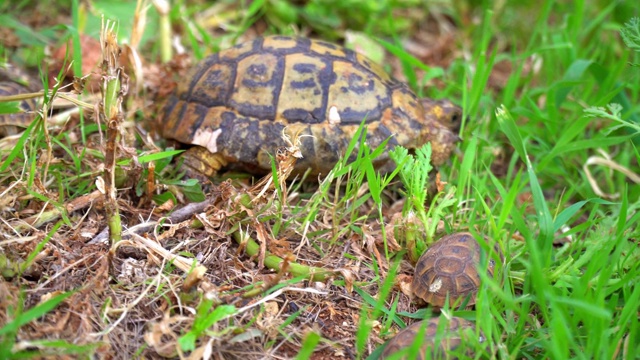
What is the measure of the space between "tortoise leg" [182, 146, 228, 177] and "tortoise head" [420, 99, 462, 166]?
114 cm

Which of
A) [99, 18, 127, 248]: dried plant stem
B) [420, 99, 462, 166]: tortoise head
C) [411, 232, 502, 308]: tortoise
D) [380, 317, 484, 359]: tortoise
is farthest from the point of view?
[420, 99, 462, 166]: tortoise head

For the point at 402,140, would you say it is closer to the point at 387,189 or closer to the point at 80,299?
the point at 387,189

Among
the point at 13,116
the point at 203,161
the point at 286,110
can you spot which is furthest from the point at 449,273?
the point at 13,116

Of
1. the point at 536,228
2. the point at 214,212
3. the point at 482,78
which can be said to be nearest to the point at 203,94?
the point at 214,212

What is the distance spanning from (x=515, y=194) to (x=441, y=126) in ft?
3.66

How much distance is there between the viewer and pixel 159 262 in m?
2.28

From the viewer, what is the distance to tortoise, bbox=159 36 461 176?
2979mm

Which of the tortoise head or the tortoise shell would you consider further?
the tortoise head

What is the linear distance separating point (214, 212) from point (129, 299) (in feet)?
1.76

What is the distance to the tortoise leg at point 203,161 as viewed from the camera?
301 cm

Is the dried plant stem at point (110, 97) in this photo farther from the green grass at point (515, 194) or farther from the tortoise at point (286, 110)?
the tortoise at point (286, 110)

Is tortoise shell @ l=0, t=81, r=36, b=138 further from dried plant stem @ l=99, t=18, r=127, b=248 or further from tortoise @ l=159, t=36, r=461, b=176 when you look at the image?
dried plant stem @ l=99, t=18, r=127, b=248

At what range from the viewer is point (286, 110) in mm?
2994

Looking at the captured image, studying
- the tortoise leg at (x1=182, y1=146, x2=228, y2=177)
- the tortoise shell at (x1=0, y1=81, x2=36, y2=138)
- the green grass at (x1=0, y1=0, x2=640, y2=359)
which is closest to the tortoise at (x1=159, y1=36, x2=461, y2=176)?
the tortoise leg at (x1=182, y1=146, x2=228, y2=177)
